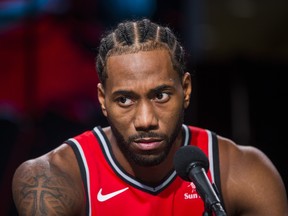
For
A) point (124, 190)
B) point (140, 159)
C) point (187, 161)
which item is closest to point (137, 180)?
point (124, 190)

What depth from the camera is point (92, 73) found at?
5.18m

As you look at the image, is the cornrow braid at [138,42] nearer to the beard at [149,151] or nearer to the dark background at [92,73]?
the beard at [149,151]

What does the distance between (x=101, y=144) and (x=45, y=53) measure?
7.45 ft

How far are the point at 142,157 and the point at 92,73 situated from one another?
2.57 m

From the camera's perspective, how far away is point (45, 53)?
16.8 feet

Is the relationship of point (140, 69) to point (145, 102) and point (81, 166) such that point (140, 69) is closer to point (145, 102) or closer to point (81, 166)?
point (145, 102)

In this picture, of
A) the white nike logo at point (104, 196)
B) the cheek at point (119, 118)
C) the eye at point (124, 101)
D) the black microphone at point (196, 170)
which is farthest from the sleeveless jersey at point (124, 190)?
the black microphone at point (196, 170)

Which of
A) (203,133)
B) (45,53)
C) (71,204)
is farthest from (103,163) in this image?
(45,53)

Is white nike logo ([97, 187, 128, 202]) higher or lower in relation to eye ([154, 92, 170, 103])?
lower

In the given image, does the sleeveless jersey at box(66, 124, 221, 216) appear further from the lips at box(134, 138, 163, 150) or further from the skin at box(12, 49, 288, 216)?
the lips at box(134, 138, 163, 150)

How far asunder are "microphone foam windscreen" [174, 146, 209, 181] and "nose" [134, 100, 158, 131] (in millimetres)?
437

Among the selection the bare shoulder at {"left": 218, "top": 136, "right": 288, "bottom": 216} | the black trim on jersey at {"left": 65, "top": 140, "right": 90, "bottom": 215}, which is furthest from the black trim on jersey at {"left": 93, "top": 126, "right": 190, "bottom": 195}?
the bare shoulder at {"left": 218, "top": 136, "right": 288, "bottom": 216}

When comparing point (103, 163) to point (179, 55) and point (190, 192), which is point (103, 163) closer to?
point (190, 192)

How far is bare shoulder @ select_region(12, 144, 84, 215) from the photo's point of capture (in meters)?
2.65
